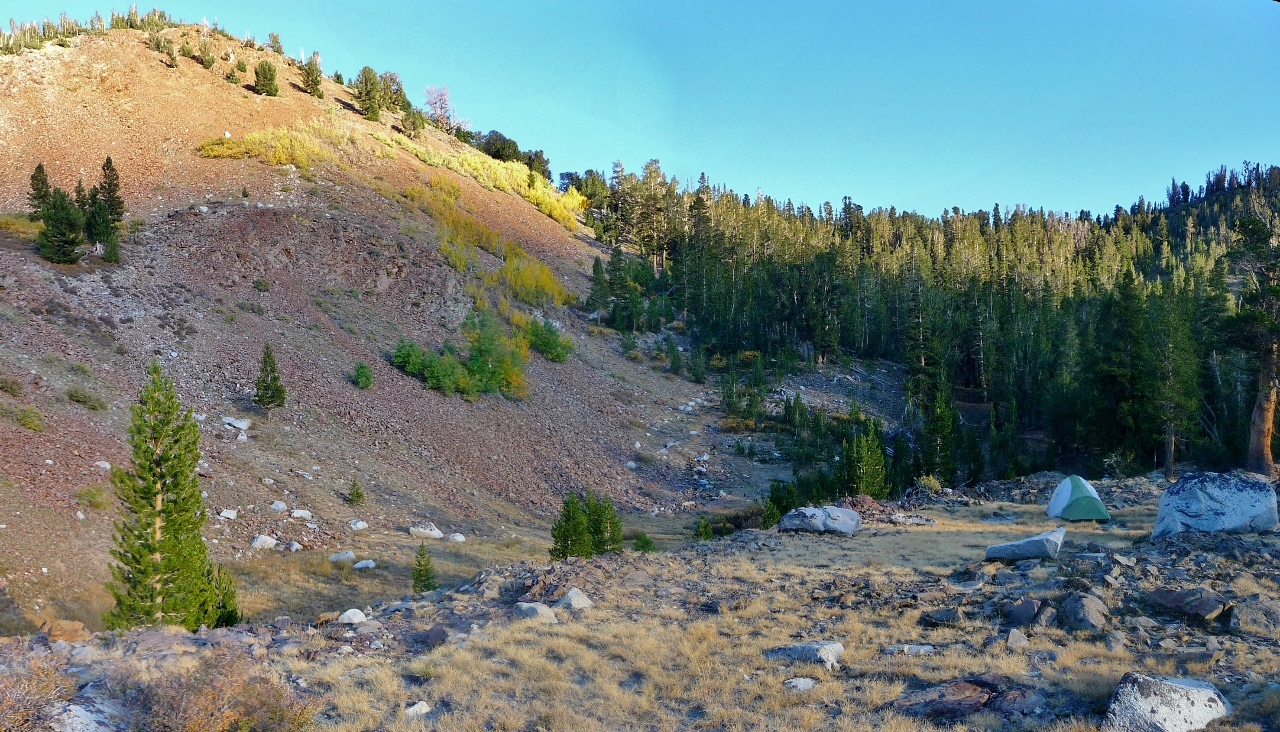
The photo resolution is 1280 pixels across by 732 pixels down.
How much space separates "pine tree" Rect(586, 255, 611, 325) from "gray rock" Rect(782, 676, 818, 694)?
4368cm

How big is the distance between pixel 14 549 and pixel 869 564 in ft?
63.5

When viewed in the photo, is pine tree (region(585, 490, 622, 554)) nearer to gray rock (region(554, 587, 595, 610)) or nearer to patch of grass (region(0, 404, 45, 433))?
gray rock (region(554, 587, 595, 610))

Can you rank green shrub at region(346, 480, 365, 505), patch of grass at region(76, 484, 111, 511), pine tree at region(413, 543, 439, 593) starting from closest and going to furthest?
pine tree at region(413, 543, 439, 593), patch of grass at region(76, 484, 111, 511), green shrub at region(346, 480, 365, 505)

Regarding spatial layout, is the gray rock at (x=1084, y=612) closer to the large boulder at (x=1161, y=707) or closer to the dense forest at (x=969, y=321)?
the large boulder at (x=1161, y=707)

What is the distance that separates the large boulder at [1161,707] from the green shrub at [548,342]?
37469mm

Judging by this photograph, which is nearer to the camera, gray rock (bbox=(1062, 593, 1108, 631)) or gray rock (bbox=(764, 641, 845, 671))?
gray rock (bbox=(764, 641, 845, 671))

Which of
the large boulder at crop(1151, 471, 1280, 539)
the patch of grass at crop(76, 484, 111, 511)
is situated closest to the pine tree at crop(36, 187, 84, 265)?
the patch of grass at crop(76, 484, 111, 511)

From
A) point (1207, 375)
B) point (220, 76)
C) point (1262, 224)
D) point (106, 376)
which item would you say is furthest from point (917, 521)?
point (220, 76)

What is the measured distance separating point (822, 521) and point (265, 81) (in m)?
54.6

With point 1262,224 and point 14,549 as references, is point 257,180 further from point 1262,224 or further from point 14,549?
point 1262,224

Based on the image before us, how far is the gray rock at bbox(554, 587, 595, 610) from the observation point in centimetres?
1346

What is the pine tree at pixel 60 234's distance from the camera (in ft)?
90.5

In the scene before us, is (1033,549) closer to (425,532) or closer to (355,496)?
(425,532)

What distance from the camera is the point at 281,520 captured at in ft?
66.2
